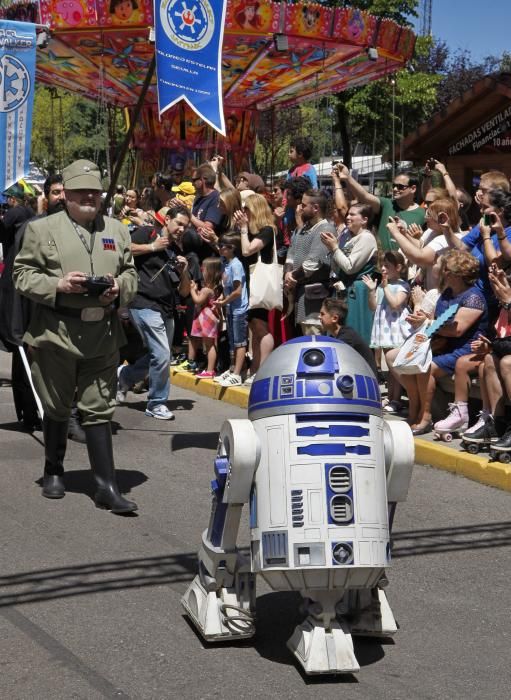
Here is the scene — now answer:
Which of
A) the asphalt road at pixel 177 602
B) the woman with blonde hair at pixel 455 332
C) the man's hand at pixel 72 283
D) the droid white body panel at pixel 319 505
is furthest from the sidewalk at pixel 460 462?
the droid white body panel at pixel 319 505

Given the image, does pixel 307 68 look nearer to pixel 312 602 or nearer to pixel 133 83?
pixel 133 83

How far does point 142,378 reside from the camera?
11156 mm

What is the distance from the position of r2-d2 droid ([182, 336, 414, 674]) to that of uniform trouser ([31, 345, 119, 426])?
2.44m

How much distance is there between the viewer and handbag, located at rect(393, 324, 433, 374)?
29.7 feet

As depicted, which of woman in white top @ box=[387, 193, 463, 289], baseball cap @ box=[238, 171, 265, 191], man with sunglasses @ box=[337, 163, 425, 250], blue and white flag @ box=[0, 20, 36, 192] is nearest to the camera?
woman in white top @ box=[387, 193, 463, 289]

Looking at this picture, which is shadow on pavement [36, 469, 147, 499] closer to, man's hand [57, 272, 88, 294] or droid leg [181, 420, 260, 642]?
man's hand [57, 272, 88, 294]

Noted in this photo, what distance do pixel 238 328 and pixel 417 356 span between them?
3018 mm

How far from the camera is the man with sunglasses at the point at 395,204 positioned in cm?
1130

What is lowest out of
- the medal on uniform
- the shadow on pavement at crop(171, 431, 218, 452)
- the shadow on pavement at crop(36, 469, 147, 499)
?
the shadow on pavement at crop(171, 431, 218, 452)

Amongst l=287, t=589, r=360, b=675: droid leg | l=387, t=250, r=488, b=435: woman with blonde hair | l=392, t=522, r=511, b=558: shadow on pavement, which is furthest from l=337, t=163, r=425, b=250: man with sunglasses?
l=287, t=589, r=360, b=675: droid leg

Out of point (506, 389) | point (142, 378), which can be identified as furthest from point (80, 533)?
point (142, 378)

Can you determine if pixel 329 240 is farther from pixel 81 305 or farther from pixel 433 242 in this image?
pixel 81 305

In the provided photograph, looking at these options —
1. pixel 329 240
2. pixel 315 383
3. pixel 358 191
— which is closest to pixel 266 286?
pixel 329 240

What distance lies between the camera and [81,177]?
6.95m
